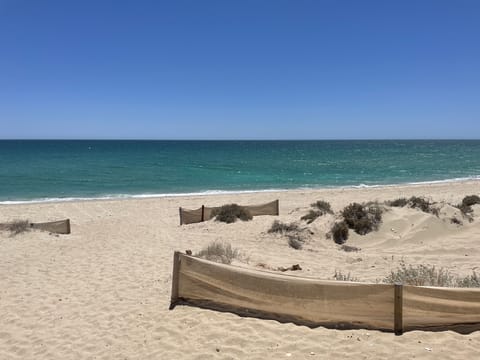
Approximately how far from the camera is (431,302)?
17.9 feet

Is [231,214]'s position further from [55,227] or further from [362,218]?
[55,227]

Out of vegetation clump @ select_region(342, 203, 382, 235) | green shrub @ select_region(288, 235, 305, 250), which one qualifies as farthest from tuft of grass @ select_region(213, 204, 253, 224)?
vegetation clump @ select_region(342, 203, 382, 235)

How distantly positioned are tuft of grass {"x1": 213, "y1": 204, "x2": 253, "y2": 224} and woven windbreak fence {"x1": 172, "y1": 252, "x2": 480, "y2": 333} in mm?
8502

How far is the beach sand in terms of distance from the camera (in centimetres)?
536

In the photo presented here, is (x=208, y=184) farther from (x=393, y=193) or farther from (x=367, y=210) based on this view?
(x=367, y=210)

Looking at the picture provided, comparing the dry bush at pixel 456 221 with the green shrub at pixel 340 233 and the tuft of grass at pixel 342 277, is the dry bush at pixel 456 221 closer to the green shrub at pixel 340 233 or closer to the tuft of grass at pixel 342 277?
the green shrub at pixel 340 233

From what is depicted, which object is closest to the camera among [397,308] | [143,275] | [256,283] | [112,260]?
[397,308]

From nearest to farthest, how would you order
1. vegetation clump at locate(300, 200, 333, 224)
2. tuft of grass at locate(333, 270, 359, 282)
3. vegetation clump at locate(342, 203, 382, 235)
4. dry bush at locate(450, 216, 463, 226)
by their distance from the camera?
tuft of grass at locate(333, 270, 359, 282), vegetation clump at locate(342, 203, 382, 235), dry bush at locate(450, 216, 463, 226), vegetation clump at locate(300, 200, 333, 224)

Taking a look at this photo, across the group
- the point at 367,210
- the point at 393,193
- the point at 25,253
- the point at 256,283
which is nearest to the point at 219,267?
the point at 256,283

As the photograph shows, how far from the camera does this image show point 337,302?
570cm

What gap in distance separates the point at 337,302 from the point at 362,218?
780cm

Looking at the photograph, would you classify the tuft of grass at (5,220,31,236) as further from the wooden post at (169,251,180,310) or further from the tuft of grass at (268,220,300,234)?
the wooden post at (169,251,180,310)

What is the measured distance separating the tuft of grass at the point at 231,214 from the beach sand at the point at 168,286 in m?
0.43

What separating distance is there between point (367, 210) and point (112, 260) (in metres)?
8.07
